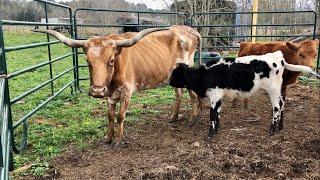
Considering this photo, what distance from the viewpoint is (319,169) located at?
12.6 feet

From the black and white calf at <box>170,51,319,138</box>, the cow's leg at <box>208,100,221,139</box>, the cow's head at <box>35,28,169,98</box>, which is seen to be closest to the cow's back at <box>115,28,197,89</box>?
the cow's head at <box>35,28,169,98</box>

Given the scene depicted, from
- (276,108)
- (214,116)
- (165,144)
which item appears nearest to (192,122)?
(214,116)

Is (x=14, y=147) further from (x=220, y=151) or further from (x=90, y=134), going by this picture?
(x=220, y=151)

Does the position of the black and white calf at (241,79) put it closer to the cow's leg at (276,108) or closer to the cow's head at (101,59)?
the cow's leg at (276,108)

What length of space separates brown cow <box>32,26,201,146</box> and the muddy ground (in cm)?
44

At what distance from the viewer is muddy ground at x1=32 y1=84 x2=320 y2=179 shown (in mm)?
3785

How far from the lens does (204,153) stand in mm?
4285

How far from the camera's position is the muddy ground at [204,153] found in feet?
12.4

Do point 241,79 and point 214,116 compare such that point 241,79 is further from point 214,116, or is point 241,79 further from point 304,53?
point 304,53

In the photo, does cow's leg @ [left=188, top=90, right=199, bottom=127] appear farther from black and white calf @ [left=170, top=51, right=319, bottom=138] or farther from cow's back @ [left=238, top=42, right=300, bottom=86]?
cow's back @ [left=238, top=42, right=300, bottom=86]

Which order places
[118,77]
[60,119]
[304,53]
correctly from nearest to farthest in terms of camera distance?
[118,77] < [60,119] < [304,53]

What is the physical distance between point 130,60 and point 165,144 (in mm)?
1310

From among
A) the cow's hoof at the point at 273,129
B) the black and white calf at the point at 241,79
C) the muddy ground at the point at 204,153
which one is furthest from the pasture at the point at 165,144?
the black and white calf at the point at 241,79

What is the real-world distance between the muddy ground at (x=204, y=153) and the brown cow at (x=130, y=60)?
0.44 meters
